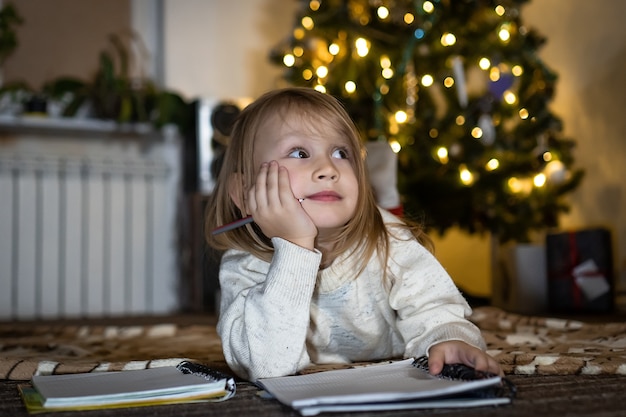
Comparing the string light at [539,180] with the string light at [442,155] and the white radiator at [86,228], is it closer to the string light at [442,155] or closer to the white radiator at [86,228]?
the string light at [442,155]

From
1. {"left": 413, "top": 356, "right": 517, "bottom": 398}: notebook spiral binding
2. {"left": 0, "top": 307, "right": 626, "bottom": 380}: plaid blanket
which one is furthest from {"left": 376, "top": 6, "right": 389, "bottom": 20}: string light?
{"left": 413, "top": 356, "right": 517, "bottom": 398}: notebook spiral binding

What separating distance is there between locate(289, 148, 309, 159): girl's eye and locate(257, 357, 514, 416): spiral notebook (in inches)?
11.8

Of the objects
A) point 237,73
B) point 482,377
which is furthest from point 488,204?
point 482,377

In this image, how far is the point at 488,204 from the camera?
7.70 feet

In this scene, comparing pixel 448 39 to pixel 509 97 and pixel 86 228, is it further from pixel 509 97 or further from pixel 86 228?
pixel 86 228

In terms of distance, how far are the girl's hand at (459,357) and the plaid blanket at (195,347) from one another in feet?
0.40

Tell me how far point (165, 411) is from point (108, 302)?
1834 mm

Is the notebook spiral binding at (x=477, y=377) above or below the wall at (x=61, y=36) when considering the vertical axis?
below

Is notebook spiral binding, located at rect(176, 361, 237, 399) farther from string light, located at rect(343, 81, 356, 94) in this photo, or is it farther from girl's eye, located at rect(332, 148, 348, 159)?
string light, located at rect(343, 81, 356, 94)

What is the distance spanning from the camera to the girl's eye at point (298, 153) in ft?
3.29

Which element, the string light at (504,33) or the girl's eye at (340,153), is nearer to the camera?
the girl's eye at (340,153)

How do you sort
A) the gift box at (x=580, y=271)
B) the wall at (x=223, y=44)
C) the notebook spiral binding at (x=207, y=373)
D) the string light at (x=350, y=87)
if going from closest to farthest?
the notebook spiral binding at (x=207, y=373) < the gift box at (x=580, y=271) < the string light at (x=350, y=87) < the wall at (x=223, y=44)

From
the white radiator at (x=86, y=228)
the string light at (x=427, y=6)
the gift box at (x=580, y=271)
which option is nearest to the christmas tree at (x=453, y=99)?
the string light at (x=427, y=6)

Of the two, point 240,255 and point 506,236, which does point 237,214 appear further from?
point 506,236
